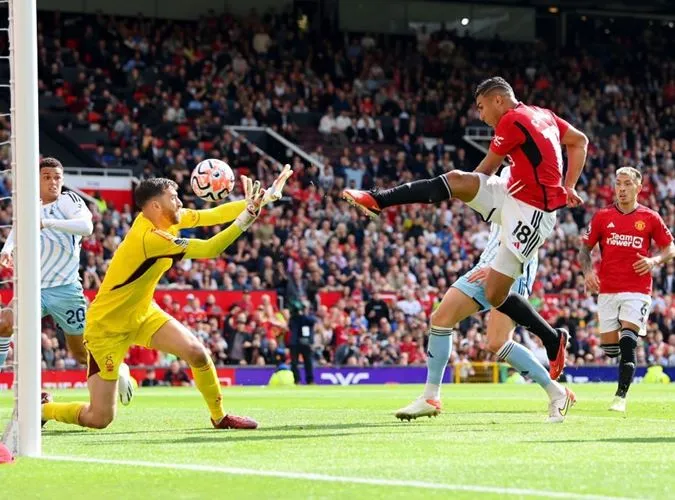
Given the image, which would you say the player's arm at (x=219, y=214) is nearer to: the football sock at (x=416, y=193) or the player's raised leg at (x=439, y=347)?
the football sock at (x=416, y=193)

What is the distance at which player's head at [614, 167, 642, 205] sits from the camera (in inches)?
559

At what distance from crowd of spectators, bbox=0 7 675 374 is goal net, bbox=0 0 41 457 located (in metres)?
17.2

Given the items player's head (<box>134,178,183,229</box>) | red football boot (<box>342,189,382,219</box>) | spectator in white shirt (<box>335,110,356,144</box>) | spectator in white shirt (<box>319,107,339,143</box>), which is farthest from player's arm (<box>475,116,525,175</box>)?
spectator in white shirt (<box>335,110,356,144</box>)

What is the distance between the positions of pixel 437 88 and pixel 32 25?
113ft

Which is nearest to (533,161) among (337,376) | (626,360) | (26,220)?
(626,360)

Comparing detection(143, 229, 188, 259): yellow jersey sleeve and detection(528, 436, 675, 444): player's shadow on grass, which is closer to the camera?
detection(528, 436, 675, 444): player's shadow on grass

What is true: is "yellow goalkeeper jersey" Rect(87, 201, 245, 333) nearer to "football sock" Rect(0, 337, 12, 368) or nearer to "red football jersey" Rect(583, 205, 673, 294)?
"football sock" Rect(0, 337, 12, 368)

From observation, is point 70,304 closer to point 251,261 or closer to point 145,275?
point 145,275

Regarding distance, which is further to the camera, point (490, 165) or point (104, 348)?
point (490, 165)

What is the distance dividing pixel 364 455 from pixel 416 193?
2927mm

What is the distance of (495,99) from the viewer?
11.1 meters

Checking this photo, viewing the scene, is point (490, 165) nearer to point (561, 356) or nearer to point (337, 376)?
point (561, 356)

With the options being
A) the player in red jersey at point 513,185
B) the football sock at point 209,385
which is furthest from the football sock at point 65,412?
the player in red jersey at point 513,185

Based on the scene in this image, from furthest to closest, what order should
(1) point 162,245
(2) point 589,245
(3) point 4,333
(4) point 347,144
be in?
1. (4) point 347,144
2. (2) point 589,245
3. (3) point 4,333
4. (1) point 162,245
